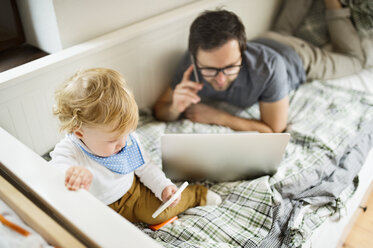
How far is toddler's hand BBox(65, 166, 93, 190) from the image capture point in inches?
26.5

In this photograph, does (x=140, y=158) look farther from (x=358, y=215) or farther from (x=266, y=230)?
(x=358, y=215)

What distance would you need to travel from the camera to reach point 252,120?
1460mm

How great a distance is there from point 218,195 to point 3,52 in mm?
950

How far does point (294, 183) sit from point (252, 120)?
1.29 ft

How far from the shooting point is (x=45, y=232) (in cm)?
61

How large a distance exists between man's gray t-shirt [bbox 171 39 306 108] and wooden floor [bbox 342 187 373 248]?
0.74m

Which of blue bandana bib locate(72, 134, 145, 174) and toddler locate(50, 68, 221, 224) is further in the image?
blue bandana bib locate(72, 134, 145, 174)

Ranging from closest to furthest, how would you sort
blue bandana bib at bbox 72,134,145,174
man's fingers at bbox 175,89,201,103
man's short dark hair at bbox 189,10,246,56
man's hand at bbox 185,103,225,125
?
blue bandana bib at bbox 72,134,145,174
man's short dark hair at bbox 189,10,246,56
man's fingers at bbox 175,89,201,103
man's hand at bbox 185,103,225,125

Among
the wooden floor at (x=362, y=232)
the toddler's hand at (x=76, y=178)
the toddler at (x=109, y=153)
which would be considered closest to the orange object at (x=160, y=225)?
the toddler at (x=109, y=153)

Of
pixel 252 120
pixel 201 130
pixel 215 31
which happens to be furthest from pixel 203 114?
pixel 215 31

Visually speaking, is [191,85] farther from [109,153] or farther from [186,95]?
[109,153]

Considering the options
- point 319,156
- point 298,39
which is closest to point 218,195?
point 319,156

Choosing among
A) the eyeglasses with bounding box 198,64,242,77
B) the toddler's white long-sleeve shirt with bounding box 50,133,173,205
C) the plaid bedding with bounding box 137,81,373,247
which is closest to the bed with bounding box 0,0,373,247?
the plaid bedding with bounding box 137,81,373,247

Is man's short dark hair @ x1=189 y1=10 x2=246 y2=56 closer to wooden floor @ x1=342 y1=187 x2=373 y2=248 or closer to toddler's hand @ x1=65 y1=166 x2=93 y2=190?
toddler's hand @ x1=65 y1=166 x2=93 y2=190
